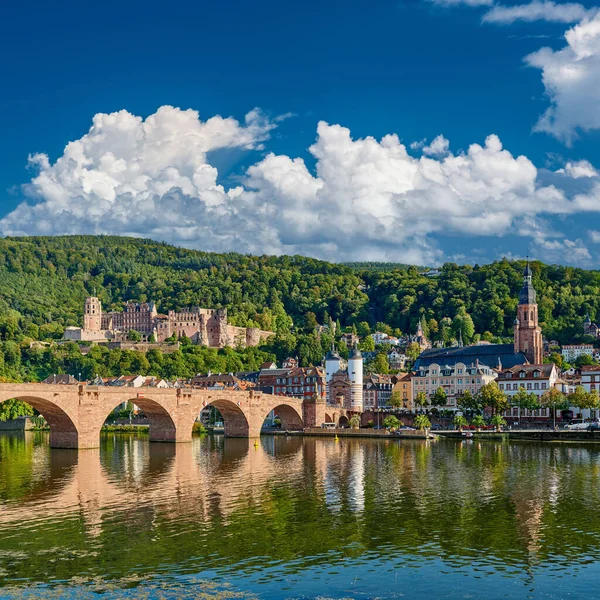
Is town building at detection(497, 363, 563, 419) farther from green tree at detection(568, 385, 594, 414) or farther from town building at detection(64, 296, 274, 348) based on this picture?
town building at detection(64, 296, 274, 348)

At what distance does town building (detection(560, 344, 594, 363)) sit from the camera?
147 meters

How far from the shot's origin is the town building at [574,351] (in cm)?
14700

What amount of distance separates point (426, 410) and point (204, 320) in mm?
89411

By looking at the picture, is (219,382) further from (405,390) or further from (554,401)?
(554,401)

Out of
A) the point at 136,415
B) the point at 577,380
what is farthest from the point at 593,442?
the point at 136,415

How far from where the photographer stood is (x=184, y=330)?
191 meters

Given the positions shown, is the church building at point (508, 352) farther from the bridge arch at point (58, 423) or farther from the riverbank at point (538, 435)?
the bridge arch at point (58, 423)

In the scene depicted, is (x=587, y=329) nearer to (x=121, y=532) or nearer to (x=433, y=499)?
(x=433, y=499)

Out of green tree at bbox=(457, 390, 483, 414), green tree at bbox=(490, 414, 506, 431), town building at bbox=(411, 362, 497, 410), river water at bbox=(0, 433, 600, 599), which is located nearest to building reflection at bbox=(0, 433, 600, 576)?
river water at bbox=(0, 433, 600, 599)

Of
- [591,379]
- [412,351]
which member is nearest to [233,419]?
[591,379]

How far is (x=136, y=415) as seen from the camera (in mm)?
122750

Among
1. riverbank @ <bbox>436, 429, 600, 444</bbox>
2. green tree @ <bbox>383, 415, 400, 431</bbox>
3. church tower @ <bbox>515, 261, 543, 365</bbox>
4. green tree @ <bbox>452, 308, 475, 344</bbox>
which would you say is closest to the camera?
riverbank @ <bbox>436, 429, 600, 444</bbox>

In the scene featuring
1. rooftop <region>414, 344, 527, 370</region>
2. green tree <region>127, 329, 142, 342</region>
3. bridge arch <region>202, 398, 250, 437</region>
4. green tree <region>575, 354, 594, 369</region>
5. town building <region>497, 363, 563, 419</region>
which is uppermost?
green tree <region>127, 329, 142, 342</region>

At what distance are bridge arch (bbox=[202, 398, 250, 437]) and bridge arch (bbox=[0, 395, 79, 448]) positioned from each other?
732 inches
